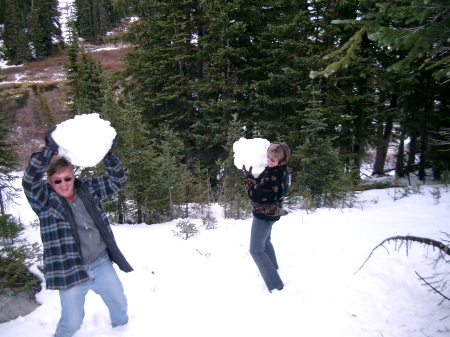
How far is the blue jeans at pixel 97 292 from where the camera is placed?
277 cm

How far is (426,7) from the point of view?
306cm

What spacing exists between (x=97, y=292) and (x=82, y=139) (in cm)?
161

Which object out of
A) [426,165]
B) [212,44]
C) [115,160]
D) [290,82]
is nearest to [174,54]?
[212,44]

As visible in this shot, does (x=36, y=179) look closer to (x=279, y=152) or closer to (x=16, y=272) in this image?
(x=16, y=272)

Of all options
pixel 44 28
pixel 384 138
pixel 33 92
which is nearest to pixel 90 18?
pixel 44 28

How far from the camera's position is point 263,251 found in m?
3.80

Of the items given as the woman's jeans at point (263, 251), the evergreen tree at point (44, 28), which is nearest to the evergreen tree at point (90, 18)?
the evergreen tree at point (44, 28)

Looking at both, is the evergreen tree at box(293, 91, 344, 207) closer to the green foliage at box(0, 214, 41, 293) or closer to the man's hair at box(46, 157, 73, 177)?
the green foliage at box(0, 214, 41, 293)

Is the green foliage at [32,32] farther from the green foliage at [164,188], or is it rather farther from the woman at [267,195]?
the woman at [267,195]

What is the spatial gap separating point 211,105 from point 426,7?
34.0ft

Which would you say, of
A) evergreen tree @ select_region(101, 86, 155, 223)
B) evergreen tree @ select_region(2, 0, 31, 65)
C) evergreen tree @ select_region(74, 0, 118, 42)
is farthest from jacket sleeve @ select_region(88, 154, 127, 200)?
evergreen tree @ select_region(74, 0, 118, 42)

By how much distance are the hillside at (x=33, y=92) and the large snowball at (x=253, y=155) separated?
20119mm

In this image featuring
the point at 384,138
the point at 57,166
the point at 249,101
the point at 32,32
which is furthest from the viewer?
the point at 32,32

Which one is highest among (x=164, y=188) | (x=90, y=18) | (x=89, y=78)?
(x=90, y=18)
